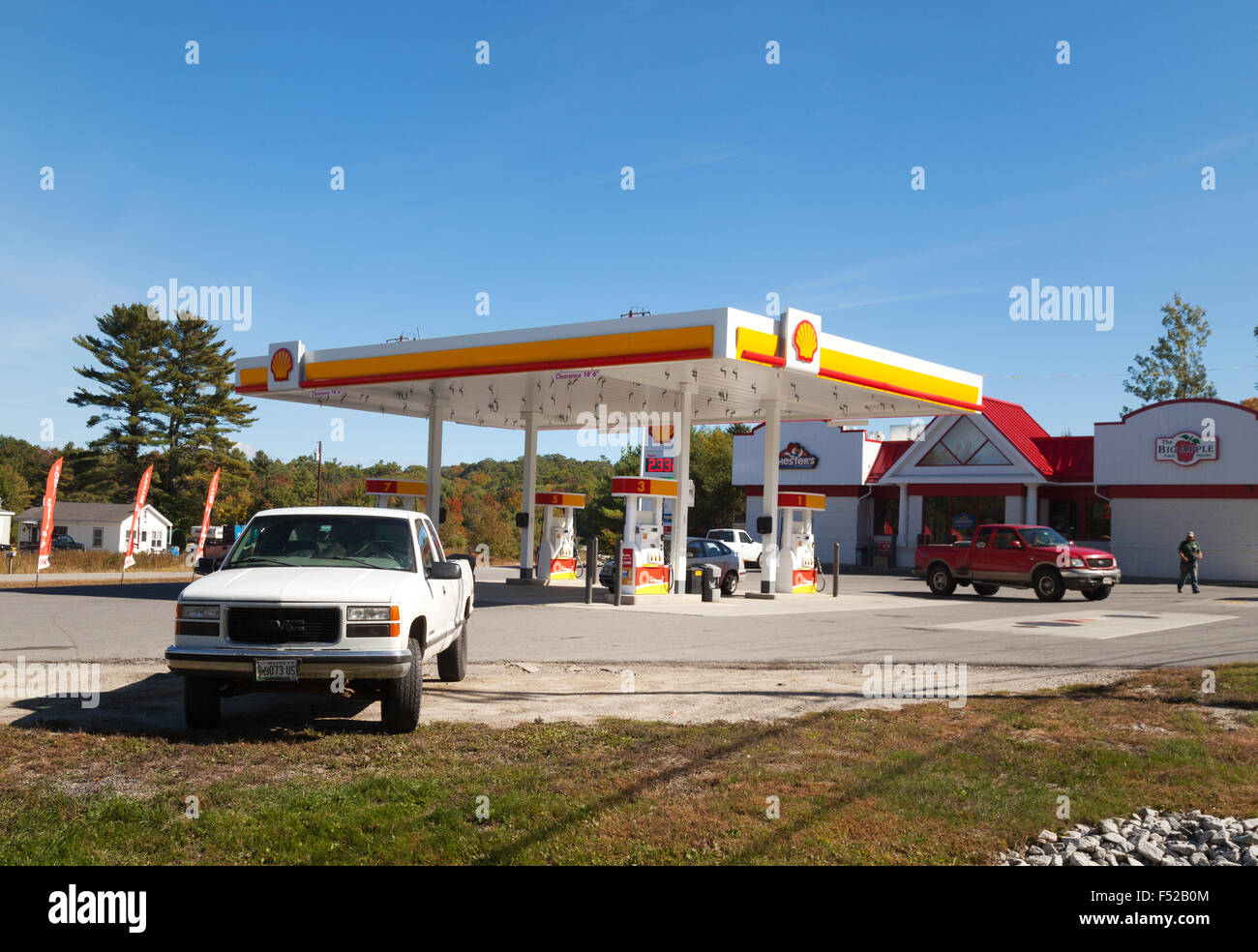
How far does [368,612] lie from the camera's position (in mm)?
8469

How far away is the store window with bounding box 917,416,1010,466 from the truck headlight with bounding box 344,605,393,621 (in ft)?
133

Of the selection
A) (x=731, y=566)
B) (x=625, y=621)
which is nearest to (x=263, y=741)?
(x=625, y=621)

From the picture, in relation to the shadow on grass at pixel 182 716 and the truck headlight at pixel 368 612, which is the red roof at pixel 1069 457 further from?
the truck headlight at pixel 368 612

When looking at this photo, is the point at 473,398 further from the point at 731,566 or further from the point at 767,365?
the point at 767,365

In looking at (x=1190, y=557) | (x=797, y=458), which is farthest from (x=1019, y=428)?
(x=1190, y=557)

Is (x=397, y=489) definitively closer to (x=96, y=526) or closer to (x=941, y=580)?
(x=941, y=580)

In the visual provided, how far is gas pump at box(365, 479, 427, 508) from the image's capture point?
99.3ft

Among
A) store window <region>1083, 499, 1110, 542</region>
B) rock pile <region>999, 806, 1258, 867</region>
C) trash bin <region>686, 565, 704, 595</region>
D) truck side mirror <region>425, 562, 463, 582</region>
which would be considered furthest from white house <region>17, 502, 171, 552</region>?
rock pile <region>999, 806, 1258, 867</region>

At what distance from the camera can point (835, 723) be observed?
30.1ft

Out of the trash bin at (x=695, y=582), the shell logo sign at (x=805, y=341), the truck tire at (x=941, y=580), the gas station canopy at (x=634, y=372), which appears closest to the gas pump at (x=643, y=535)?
the trash bin at (x=695, y=582)

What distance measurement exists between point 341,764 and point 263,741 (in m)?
1.14

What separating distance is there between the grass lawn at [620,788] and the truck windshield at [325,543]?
154 centimetres

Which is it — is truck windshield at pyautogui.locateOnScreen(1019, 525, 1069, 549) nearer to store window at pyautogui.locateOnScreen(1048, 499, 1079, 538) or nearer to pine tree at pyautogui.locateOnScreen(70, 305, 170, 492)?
store window at pyautogui.locateOnScreen(1048, 499, 1079, 538)

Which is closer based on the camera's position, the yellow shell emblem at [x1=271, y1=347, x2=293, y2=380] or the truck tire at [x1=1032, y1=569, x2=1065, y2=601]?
the truck tire at [x1=1032, y1=569, x2=1065, y2=601]
